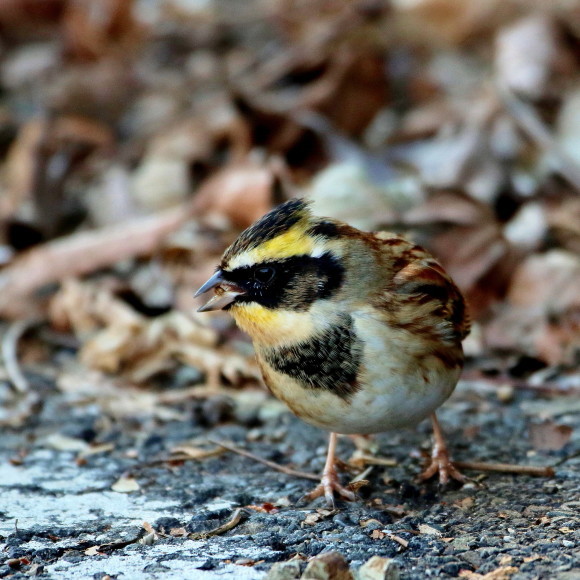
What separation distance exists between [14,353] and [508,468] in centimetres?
317

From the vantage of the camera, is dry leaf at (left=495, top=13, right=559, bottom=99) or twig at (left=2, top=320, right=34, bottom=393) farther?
dry leaf at (left=495, top=13, right=559, bottom=99)

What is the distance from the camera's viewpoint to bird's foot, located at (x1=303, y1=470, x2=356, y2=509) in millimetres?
4004

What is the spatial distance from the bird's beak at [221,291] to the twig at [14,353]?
78.8 inches

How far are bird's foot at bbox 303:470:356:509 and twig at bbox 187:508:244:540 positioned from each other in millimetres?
366

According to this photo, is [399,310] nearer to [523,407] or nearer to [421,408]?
[421,408]

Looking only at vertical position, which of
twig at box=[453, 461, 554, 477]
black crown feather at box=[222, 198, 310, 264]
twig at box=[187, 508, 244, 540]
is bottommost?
twig at box=[453, 461, 554, 477]

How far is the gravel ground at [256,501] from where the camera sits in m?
3.37

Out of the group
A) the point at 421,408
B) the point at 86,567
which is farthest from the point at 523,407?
the point at 86,567

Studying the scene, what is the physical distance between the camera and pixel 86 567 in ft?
11.1

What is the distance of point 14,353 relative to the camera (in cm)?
598

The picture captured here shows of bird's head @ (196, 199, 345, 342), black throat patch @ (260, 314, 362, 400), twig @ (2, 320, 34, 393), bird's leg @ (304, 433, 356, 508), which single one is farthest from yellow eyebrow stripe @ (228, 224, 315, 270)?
twig @ (2, 320, 34, 393)

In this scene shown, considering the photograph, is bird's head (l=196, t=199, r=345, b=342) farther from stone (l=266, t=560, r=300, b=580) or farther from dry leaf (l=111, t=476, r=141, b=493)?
stone (l=266, t=560, r=300, b=580)

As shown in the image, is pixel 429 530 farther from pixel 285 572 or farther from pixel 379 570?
pixel 285 572

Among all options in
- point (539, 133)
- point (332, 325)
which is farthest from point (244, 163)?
point (332, 325)
